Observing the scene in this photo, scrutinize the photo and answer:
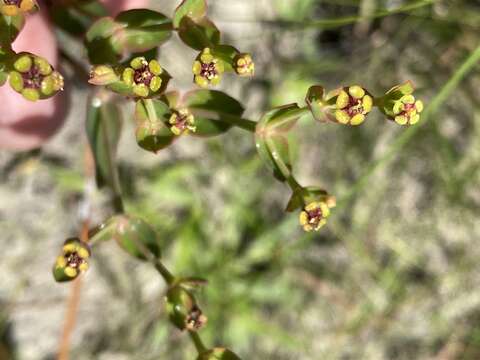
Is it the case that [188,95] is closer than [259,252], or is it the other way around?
[188,95]

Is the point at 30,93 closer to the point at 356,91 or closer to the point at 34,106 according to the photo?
the point at 356,91

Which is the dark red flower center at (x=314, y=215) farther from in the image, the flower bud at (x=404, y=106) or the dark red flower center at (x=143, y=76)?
the dark red flower center at (x=143, y=76)

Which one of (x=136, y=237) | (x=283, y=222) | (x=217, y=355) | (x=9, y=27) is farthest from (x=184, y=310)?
(x=283, y=222)

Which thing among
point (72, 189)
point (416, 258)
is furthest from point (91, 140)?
point (416, 258)

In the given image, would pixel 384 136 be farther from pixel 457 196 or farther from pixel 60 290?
pixel 60 290

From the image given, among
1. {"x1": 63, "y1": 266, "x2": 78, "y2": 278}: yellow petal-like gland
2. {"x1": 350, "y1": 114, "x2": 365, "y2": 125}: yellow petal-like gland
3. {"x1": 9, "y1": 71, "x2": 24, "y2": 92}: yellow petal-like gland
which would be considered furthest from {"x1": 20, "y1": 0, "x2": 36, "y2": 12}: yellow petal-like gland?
{"x1": 350, "y1": 114, "x2": 365, "y2": 125}: yellow petal-like gland

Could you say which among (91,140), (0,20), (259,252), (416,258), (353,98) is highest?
(0,20)
